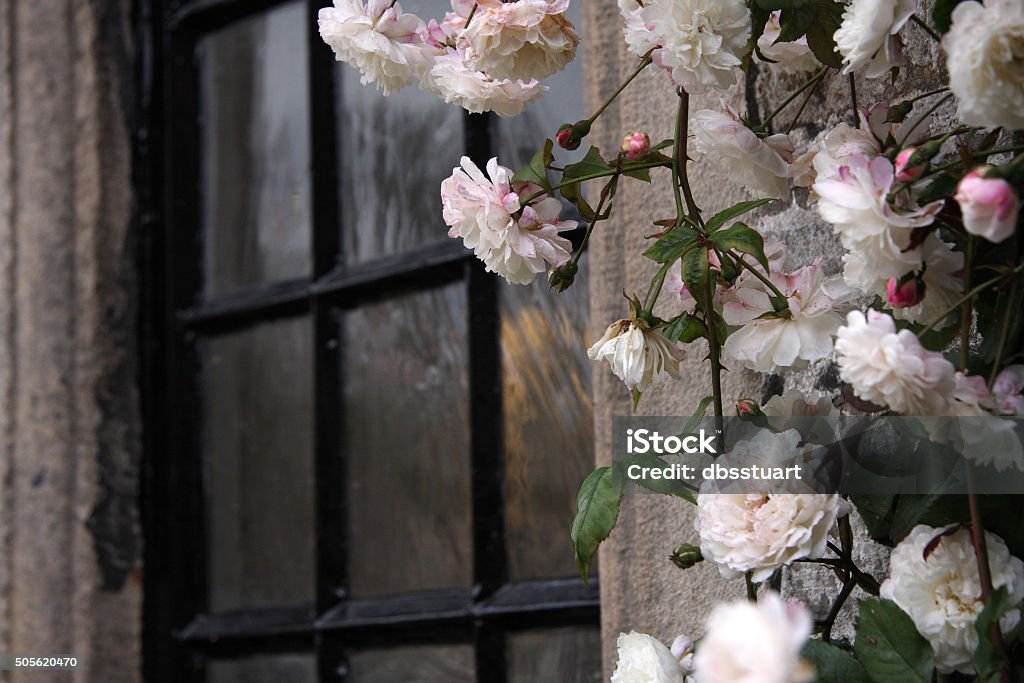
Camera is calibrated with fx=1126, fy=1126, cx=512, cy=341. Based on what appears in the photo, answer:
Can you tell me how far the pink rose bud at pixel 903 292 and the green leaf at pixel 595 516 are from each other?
0.85 ft

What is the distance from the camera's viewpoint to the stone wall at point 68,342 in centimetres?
211

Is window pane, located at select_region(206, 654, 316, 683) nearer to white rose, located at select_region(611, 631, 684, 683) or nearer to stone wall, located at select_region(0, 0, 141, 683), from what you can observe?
stone wall, located at select_region(0, 0, 141, 683)

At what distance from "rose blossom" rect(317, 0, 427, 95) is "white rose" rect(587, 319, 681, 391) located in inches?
11.6

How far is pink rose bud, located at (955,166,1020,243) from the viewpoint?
2.22ft

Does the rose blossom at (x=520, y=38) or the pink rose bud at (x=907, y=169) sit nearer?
the pink rose bud at (x=907, y=169)

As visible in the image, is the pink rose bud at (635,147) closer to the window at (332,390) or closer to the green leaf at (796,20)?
the green leaf at (796,20)

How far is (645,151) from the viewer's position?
37.4 inches

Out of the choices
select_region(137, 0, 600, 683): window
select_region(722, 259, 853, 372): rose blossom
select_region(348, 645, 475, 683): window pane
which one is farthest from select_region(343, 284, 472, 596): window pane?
select_region(722, 259, 853, 372): rose blossom

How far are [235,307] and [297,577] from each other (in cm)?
54

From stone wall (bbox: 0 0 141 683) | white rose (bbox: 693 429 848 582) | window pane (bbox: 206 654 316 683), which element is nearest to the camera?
white rose (bbox: 693 429 848 582)

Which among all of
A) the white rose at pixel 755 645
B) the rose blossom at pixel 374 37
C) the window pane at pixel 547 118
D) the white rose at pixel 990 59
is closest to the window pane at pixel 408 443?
the window pane at pixel 547 118

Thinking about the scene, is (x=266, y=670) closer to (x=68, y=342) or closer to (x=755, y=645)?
(x=68, y=342)

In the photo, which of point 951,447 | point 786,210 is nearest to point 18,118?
point 786,210

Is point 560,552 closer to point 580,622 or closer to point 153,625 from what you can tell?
point 580,622
